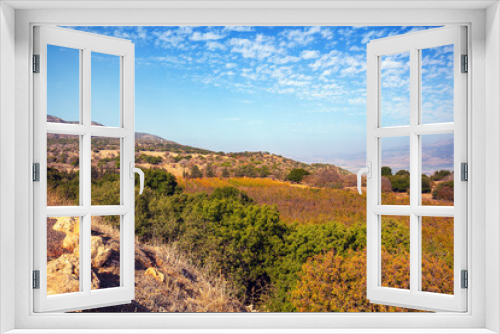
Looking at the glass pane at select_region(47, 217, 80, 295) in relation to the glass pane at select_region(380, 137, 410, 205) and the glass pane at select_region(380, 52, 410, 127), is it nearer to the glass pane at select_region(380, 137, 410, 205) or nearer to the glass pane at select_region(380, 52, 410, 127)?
the glass pane at select_region(380, 137, 410, 205)

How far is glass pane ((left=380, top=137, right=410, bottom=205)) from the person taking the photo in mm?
4904

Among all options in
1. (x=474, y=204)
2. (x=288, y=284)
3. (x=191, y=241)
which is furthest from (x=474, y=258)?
(x=191, y=241)

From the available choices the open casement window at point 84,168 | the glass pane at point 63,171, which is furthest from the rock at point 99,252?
the open casement window at point 84,168

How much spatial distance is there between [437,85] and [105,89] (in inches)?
173

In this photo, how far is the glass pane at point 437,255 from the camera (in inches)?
129

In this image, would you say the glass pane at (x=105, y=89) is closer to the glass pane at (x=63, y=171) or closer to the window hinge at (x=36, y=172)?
the glass pane at (x=63, y=171)

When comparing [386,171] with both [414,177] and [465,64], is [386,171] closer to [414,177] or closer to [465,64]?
[414,177]

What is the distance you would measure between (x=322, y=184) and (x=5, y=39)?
5022 millimetres

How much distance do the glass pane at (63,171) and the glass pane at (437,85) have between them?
14.2 ft

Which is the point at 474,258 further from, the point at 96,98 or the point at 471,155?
the point at 96,98

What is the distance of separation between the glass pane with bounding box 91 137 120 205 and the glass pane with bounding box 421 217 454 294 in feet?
12.9

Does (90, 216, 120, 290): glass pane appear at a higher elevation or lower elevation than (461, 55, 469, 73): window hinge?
lower

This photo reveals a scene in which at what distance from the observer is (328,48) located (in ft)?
19.4

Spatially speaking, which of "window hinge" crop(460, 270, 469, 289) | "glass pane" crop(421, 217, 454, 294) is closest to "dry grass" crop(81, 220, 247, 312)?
"glass pane" crop(421, 217, 454, 294)
